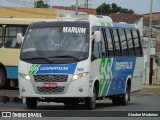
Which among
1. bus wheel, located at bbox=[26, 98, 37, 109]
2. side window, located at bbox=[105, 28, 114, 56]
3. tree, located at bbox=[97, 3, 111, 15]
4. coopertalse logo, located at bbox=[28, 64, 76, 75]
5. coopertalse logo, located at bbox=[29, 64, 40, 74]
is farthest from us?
tree, located at bbox=[97, 3, 111, 15]

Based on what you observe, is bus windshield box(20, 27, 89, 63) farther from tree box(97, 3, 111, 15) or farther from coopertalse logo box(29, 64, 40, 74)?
tree box(97, 3, 111, 15)

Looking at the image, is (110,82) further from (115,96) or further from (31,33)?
(31,33)

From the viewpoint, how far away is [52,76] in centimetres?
1836

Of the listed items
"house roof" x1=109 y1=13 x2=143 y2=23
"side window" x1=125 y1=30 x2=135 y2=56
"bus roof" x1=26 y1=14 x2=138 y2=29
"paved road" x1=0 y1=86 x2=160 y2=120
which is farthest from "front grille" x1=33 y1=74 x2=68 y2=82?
"house roof" x1=109 y1=13 x2=143 y2=23

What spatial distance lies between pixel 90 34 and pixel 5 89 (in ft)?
35.6

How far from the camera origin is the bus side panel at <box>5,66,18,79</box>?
92.4 ft

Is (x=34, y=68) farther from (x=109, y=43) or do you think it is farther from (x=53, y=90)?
(x=109, y=43)

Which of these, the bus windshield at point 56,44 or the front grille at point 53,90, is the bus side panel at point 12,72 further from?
the front grille at point 53,90

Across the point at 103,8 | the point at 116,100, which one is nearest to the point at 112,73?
the point at 116,100

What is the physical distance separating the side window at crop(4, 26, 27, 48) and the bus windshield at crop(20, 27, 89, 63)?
349 inches

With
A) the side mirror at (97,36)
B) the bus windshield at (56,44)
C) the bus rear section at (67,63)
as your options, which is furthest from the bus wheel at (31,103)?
the side mirror at (97,36)

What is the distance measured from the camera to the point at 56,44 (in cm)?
1909

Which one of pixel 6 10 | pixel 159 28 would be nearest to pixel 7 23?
pixel 6 10

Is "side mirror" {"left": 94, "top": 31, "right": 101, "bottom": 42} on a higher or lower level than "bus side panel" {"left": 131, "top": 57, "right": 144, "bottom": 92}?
higher
